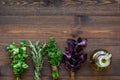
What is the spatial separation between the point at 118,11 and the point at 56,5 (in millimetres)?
285

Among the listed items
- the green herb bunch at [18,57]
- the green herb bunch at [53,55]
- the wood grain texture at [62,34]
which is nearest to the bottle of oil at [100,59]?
the wood grain texture at [62,34]

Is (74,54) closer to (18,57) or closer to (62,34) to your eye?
(62,34)

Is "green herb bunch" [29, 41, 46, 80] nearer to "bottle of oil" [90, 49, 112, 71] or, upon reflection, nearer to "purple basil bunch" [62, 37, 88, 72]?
"purple basil bunch" [62, 37, 88, 72]

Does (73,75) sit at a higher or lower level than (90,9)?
lower

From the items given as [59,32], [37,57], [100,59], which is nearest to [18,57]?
[37,57]

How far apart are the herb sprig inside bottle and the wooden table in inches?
1.8

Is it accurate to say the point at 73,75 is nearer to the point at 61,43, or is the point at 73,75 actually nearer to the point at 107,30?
the point at 61,43

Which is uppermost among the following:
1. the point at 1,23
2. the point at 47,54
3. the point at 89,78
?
the point at 1,23

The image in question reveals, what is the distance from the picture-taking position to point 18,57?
139 centimetres

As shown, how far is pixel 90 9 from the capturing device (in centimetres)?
148

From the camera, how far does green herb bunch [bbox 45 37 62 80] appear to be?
4.60 ft

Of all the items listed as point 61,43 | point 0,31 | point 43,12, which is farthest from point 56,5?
point 0,31

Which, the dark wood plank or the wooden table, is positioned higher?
the dark wood plank

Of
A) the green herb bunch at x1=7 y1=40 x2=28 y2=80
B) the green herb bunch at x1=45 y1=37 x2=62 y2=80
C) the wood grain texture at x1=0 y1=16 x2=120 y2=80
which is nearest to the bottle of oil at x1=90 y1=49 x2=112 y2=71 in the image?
the wood grain texture at x1=0 y1=16 x2=120 y2=80
